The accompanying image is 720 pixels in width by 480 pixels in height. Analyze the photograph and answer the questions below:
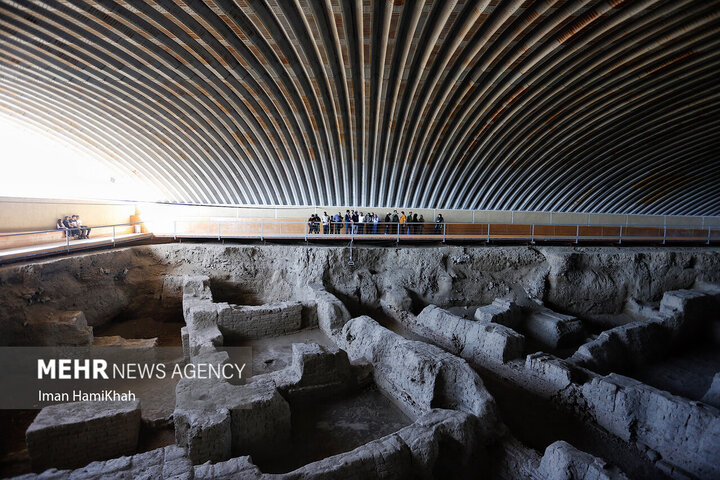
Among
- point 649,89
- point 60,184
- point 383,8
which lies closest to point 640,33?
point 649,89

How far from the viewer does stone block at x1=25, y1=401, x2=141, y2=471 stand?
193 inches

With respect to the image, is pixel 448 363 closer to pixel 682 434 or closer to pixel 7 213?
pixel 682 434

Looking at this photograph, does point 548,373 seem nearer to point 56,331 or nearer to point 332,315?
point 332,315

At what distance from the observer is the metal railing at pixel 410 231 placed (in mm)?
13305

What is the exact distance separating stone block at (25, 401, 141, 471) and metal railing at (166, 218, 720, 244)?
7.84m

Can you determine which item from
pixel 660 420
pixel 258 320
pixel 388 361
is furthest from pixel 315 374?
pixel 660 420

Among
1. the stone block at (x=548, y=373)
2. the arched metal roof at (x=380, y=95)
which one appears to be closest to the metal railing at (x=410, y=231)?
the arched metal roof at (x=380, y=95)

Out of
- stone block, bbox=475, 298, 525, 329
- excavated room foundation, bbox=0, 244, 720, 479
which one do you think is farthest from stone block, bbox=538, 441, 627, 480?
stone block, bbox=475, 298, 525, 329

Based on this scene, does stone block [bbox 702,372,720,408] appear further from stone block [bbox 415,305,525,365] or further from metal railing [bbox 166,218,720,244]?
metal railing [bbox 166,218,720,244]

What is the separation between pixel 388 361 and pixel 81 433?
501cm

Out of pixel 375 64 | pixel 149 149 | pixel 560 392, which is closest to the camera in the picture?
pixel 560 392

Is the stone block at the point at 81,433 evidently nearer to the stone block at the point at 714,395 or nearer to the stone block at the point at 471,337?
the stone block at the point at 471,337

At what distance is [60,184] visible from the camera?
47.3 ft

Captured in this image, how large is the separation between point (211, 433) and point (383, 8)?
901cm
